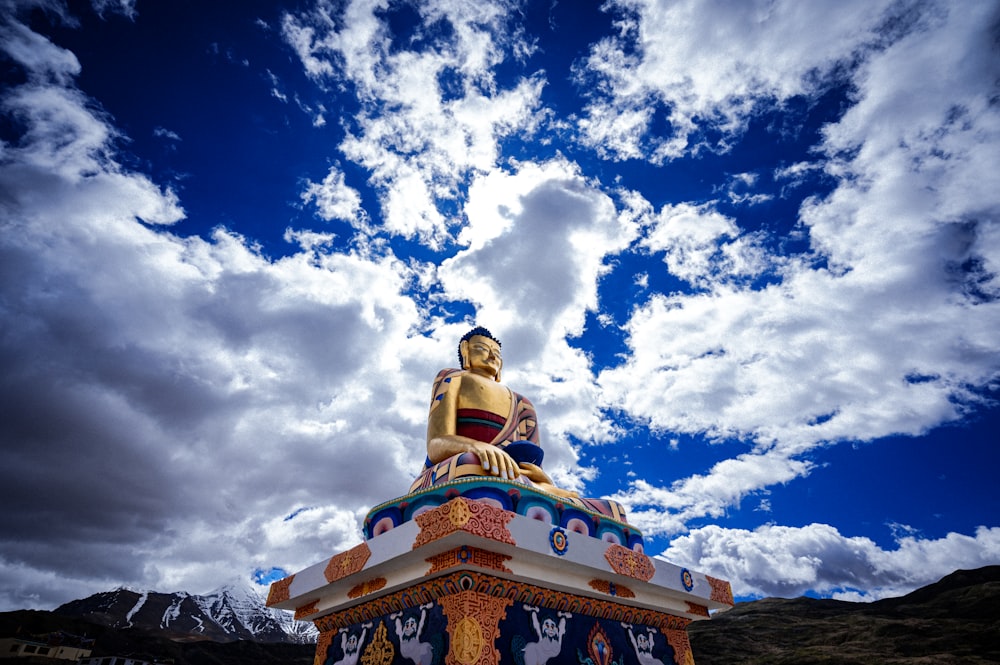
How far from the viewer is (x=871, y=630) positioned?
31.6m

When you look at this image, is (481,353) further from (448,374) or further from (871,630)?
(871,630)

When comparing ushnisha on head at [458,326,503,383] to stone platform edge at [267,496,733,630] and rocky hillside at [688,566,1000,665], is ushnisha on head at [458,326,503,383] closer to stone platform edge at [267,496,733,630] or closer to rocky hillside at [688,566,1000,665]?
stone platform edge at [267,496,733,630]

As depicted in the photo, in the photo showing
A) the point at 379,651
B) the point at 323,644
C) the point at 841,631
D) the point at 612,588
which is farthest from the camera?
the point at 841,631

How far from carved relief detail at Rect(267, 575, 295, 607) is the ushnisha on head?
12.2ft

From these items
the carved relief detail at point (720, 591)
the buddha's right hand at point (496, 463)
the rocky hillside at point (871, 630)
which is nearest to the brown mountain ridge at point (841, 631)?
the rocky hillside at point (871, 630)

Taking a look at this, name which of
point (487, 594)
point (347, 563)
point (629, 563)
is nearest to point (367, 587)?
point (347, 563)

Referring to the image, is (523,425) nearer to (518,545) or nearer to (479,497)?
(479,497)

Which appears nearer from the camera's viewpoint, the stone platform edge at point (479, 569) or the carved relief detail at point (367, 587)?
the stone platform edge at point (479, 569)

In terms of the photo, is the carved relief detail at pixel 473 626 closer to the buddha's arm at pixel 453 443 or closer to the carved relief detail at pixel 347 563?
the carved relief detail at pixel 347 563

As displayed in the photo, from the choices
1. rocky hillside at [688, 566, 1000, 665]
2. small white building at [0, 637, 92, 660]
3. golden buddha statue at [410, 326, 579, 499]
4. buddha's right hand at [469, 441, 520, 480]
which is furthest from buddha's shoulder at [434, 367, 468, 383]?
small white building at [0, 637, 92, 660]

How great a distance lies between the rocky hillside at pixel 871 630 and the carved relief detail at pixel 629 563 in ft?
92.8

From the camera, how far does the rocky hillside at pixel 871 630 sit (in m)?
26.4

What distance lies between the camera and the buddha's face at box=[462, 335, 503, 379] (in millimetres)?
8047

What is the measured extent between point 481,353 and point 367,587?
4.09 meters
